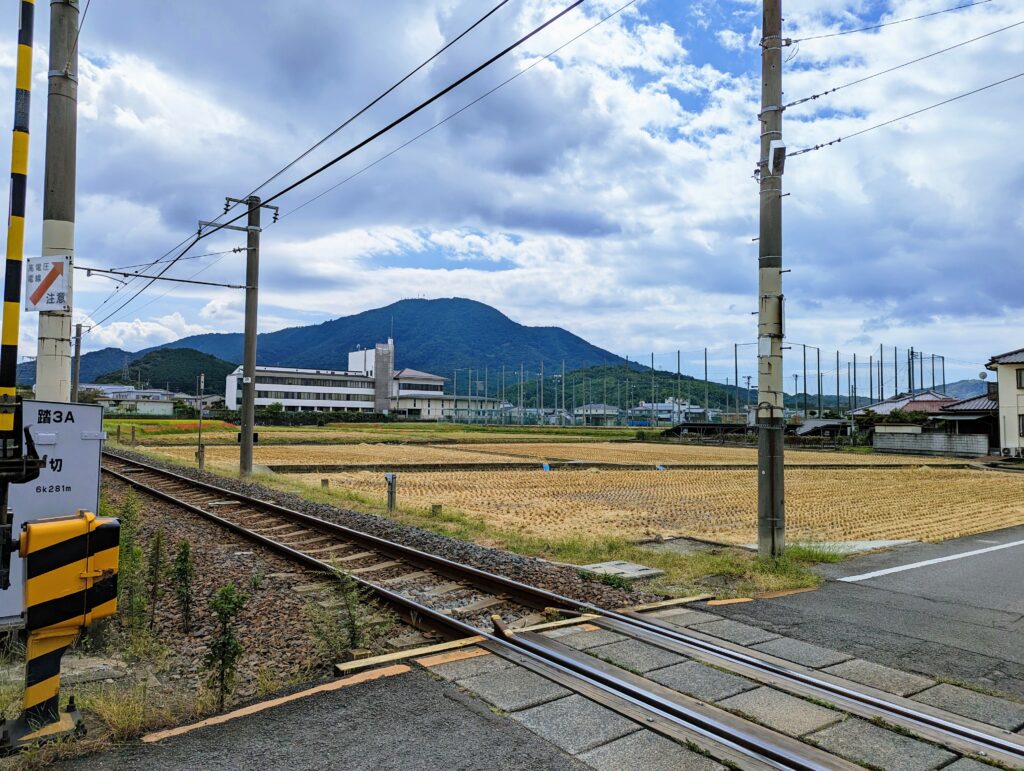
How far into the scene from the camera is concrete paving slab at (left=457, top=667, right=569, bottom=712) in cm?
445

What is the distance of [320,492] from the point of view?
59.7 feet

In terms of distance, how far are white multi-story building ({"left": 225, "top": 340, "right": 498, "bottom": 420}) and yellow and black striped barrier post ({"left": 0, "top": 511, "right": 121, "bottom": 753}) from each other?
325 ft

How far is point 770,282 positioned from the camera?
9.55 meters

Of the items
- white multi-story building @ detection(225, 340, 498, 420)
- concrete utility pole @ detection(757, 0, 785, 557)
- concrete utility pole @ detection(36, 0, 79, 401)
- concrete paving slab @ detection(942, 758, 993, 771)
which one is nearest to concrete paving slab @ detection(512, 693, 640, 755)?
concrete paving slab @ detection(942, 758, 993, 771)

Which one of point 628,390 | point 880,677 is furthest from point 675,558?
point 628,390

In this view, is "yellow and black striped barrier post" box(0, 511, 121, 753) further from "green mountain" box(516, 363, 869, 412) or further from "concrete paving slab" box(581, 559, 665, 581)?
"green mountain" box(516, 363, 869, 412)

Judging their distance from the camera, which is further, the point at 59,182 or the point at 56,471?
the point at 59,182

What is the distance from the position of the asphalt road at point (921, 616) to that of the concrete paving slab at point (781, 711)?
1285 mm

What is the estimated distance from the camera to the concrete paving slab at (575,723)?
395 centimetres

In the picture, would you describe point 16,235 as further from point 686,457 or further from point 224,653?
point 686,457

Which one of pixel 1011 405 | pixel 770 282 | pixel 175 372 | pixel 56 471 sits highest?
pixel 175 372

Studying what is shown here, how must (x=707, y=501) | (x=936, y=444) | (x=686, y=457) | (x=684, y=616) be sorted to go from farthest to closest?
(x=936, y=444) < (x=686, y=457) < (x=707, y=501) < (x=684, y=616)

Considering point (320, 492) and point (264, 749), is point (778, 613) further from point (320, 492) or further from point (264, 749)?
point (320, 492)

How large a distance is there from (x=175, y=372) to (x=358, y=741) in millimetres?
183745
